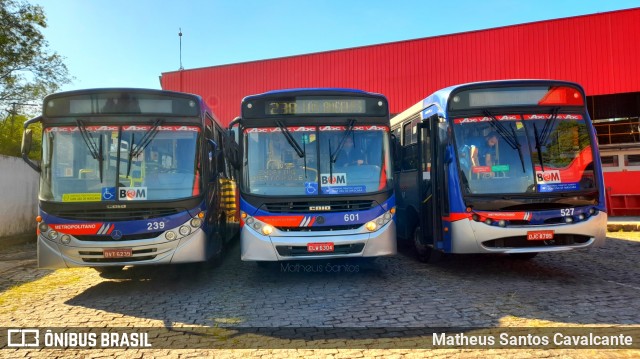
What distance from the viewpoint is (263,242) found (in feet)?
20.7

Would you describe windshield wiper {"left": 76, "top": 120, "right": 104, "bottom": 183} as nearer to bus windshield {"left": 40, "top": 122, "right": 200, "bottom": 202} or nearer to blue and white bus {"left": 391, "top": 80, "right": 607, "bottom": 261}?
bus windshield {"left": 40, "top": 122, "right": 200, "bottom": 202}

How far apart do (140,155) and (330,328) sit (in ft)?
12.6

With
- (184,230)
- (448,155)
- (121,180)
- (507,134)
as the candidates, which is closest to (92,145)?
(121,180)

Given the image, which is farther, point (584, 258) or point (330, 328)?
point (584, 258)

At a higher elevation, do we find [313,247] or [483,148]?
[483,148]

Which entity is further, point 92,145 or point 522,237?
point 522,237

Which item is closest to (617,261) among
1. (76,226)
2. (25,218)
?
(76,226)

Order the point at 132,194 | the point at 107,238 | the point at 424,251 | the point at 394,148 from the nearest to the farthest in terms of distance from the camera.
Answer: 1. the point at 107,238
2. the point at 132,194
3. the point at 394,148
4. the point at 424,251

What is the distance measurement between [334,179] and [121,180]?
3.18m

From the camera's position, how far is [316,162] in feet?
21.7

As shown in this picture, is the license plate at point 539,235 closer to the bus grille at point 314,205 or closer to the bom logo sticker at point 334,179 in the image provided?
the bus grille at point 314,205

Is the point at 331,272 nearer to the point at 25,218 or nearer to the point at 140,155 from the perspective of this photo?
the point at 140,155

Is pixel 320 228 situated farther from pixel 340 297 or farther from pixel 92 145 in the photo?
pixel 92 145

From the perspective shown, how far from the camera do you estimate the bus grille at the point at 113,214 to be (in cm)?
605
